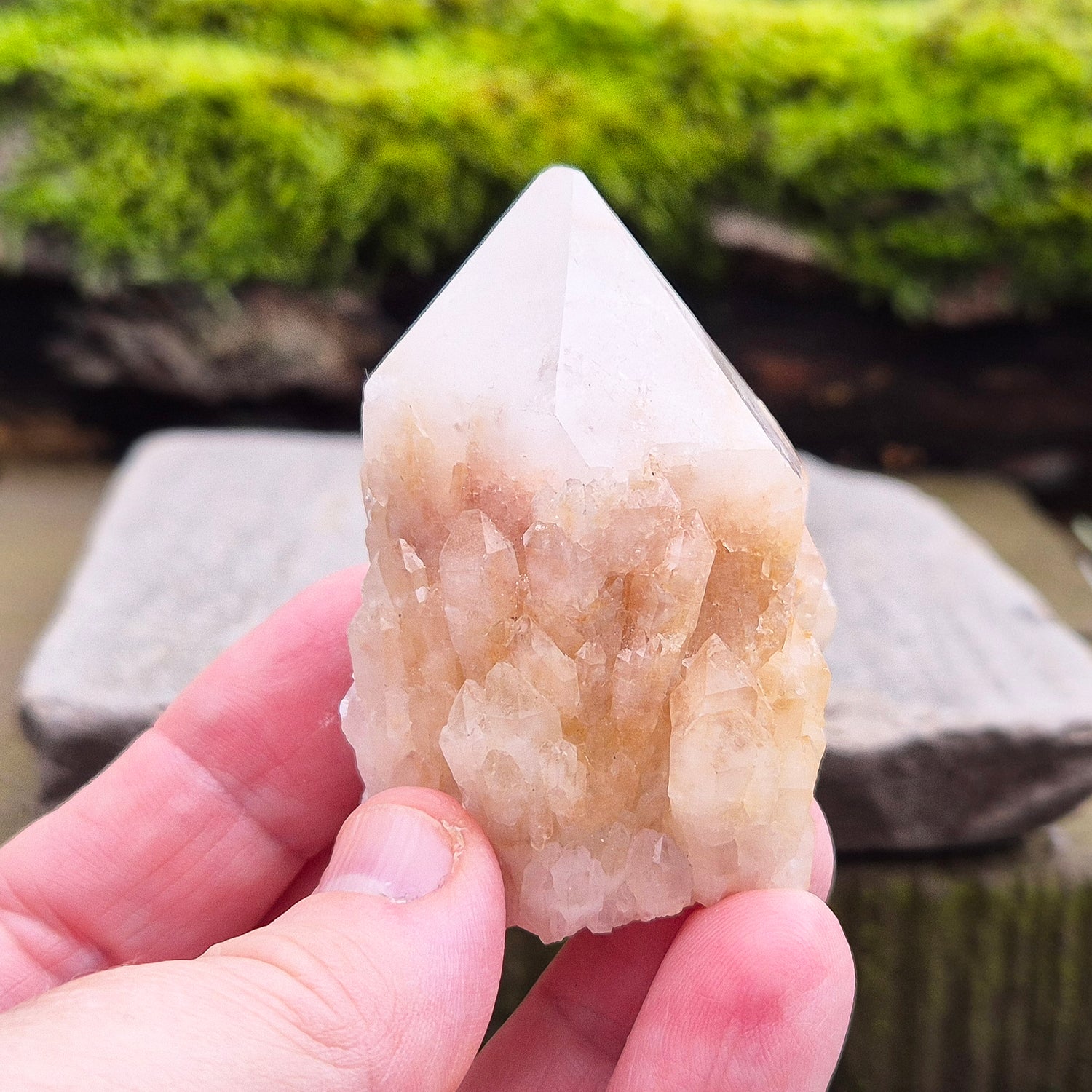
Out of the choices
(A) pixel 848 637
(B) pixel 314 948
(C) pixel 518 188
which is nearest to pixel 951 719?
(A) pixel 848 637

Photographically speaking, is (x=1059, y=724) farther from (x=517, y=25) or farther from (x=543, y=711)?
(x=517, y=25)

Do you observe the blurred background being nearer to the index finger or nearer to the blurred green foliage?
the blurred green foliage

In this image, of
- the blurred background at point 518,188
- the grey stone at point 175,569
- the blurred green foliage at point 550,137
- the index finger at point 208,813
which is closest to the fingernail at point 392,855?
the index finger at point 208,813

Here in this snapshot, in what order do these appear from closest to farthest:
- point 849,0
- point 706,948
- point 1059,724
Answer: point 706,948, point 1059,724, point 849,0

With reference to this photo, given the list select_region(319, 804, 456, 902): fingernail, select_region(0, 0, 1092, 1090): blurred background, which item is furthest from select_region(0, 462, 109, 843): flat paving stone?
select_region(319, 804, 456, 902): fingernail

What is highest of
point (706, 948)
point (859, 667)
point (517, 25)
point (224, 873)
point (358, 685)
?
point (517, 25)

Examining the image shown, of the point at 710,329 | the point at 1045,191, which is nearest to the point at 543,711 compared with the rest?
the point at 710,329

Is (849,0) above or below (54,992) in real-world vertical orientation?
above

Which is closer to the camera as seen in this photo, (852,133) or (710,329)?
(852,133)
